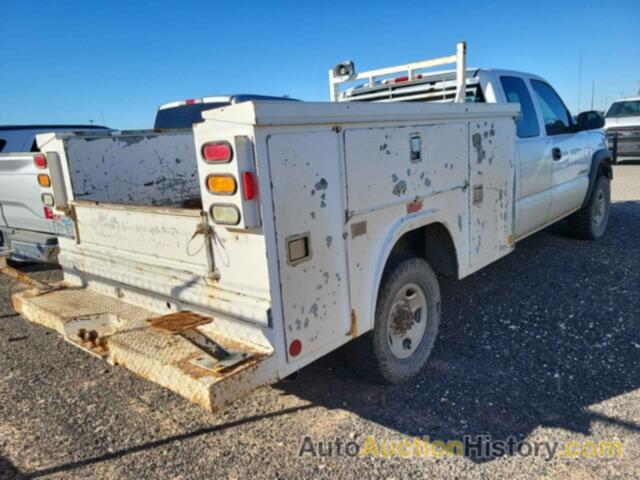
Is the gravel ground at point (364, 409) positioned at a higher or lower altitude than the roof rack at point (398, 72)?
lower

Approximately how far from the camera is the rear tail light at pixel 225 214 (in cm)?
222

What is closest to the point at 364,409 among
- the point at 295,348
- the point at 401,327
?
the point at 401,327

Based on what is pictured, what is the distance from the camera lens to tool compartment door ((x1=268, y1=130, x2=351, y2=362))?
2.28 meters

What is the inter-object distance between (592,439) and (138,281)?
2.68 metres

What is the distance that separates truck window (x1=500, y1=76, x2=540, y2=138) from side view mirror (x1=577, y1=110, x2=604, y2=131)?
878mm

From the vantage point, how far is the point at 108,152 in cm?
362

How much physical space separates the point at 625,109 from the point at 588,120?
42.1 feet

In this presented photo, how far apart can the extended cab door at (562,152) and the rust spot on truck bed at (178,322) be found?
401 centimetres

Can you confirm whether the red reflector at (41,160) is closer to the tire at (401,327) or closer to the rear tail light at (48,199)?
the rear tail light at (48,199)

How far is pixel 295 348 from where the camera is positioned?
2.40 meters

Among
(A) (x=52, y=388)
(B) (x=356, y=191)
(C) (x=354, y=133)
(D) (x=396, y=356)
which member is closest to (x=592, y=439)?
(D) (x=396, y=356)

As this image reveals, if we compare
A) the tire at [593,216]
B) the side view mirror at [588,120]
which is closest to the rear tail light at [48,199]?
the side view mirror at [588,120]

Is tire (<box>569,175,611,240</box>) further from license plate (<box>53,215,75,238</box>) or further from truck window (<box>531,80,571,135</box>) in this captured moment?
license plate (<box>53,215,75,238</box>)

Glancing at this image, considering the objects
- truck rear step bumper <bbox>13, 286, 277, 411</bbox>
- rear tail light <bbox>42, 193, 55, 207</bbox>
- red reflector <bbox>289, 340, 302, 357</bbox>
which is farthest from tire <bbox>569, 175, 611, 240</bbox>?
rear tail light <bbox>42, 193, 55, 207</bbox>
